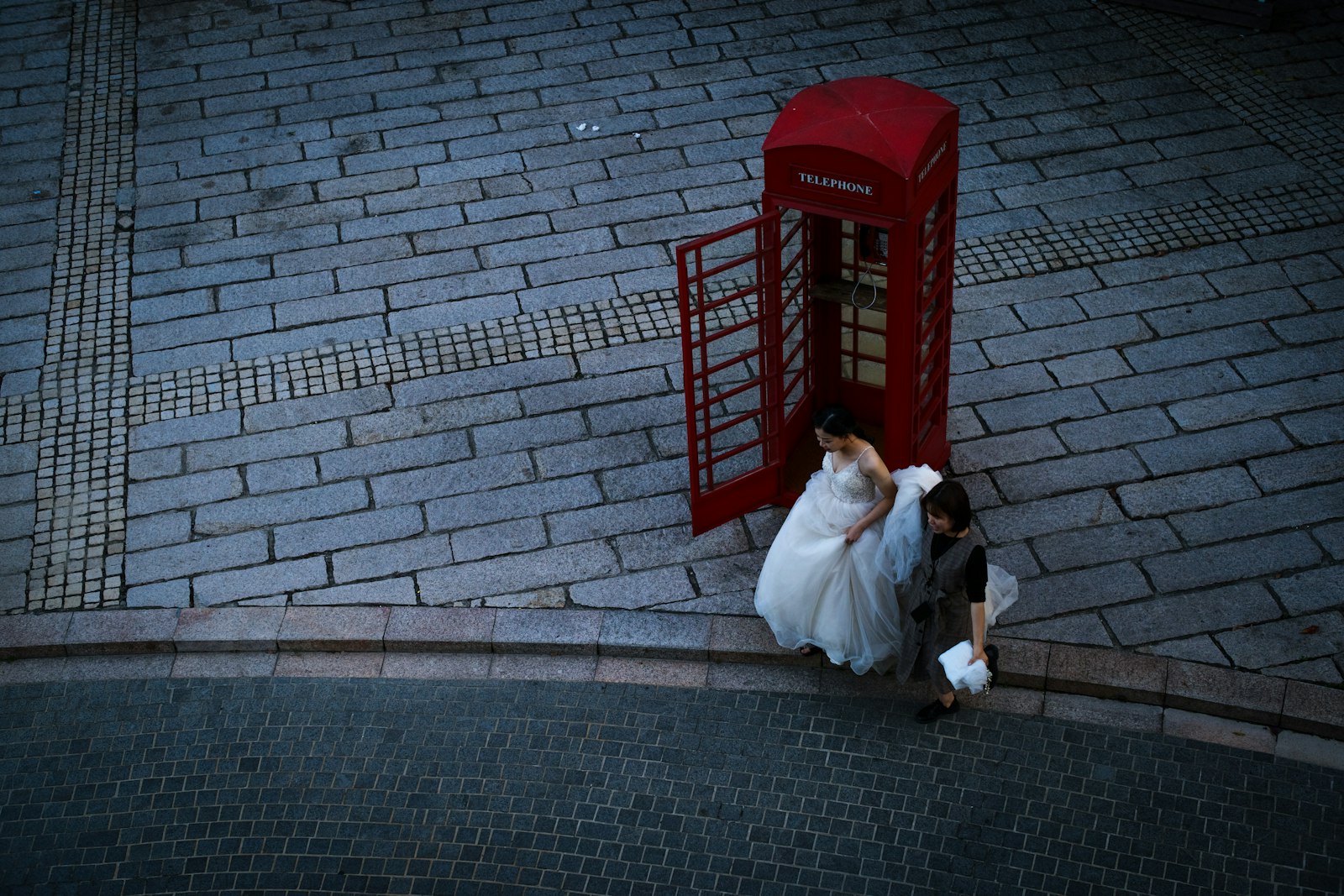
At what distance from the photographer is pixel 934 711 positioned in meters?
6.82

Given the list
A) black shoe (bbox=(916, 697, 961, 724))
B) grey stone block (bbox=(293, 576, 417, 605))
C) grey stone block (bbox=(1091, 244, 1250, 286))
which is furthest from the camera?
grey stone block (bbox=(1091, 244, 1250, 286))

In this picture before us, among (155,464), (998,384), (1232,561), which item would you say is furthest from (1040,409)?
(155,464)

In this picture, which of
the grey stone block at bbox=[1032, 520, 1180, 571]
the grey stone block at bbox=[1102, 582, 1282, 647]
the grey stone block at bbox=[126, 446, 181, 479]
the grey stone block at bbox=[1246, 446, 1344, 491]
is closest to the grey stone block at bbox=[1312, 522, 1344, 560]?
the grey stone block at bbox=[1246, 446, 1344, 491]

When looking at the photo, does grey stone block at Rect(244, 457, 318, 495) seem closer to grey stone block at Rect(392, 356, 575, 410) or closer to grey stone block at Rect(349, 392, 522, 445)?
grey stone block at Rect(349, 392, 522, 445)

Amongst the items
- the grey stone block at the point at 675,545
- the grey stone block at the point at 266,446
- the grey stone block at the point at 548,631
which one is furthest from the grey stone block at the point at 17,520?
the grey stone block at the point at 675,545

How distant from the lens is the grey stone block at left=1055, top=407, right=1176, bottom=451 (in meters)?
8.16

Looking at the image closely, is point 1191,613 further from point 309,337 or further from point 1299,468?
point 309,337

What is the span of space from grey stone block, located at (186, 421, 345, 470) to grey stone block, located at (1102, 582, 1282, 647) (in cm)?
483

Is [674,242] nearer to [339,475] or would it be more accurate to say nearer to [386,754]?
[339,475]

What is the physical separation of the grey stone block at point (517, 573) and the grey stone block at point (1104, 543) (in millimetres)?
2475

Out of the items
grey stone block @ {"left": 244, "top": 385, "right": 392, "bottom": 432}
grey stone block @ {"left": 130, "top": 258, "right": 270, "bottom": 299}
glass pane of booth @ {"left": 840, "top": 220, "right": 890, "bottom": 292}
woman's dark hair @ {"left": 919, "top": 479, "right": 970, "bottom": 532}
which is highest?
glass pane of booth @ {"left": 840, "top": 220, "right": 890, "bottom": 292}

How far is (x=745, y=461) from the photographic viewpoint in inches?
325

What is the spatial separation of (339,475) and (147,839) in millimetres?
2536

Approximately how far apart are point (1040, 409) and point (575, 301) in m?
3.27
